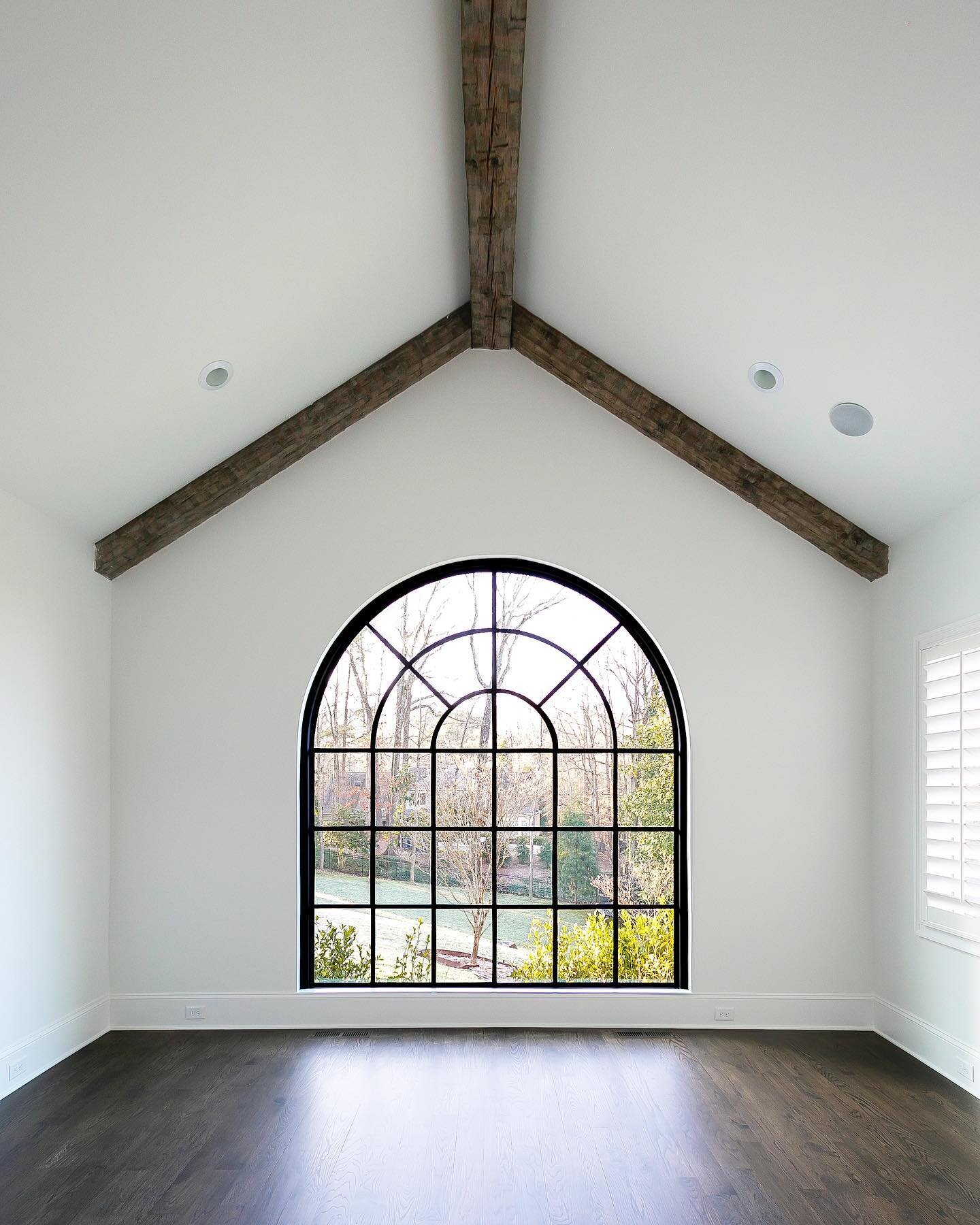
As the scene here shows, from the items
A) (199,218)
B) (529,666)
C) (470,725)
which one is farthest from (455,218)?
(470,725)

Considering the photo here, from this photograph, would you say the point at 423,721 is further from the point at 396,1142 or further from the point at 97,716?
the point at 396,1142

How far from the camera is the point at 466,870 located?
5926 millimetres

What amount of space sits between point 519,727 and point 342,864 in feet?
4.01

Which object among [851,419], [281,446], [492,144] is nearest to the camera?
[492,144]

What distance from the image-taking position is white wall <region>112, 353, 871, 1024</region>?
18.4 ft

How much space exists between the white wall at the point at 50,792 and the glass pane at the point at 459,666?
5.80ft

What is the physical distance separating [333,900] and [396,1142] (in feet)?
6.45

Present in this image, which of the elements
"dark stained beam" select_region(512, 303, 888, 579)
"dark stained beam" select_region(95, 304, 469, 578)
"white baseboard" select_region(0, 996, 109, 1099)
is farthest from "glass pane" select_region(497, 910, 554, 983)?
"dark stained beam" select_region(95, 304, 469, 578)

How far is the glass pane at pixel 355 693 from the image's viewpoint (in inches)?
244

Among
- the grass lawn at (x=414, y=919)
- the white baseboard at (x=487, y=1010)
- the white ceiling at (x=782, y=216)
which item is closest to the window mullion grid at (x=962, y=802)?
the white ceiling at (x=782, y=216)

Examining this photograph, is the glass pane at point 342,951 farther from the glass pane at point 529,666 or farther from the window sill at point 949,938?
the window sill at point 949,938

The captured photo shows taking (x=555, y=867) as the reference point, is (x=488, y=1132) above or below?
below

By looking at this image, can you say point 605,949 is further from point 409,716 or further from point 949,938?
point 949,938

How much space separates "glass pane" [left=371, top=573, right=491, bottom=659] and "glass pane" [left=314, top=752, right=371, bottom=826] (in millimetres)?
703
